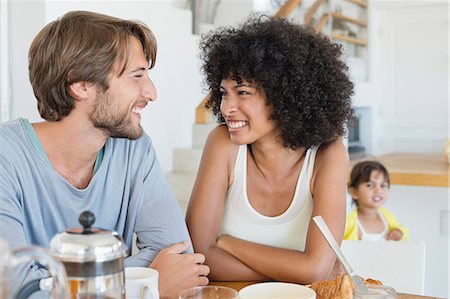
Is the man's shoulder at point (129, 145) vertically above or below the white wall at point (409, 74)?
below

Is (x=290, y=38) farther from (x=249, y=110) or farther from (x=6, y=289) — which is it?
(x=6, y=289)

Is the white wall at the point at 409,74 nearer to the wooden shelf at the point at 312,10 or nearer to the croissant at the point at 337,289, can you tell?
the wooden shelf at the point at 312,10

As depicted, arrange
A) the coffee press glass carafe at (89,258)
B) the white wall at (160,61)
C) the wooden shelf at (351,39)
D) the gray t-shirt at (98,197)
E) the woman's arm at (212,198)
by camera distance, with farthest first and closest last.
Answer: the wooden shelf at (351,39), the white wall at (160,61), the woman's arm at (212,198), the gray t-shirt at (98,197), the coffee press glass carafe at (89,258)

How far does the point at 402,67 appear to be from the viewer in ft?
18.6

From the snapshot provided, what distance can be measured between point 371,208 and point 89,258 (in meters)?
2.35

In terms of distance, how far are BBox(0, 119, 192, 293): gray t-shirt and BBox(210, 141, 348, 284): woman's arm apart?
0.17 m

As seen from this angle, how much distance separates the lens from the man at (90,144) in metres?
1.36

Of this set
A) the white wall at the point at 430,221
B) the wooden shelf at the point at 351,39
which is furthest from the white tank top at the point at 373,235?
the wooden shelf at the point at 351,39

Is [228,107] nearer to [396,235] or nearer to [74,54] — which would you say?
[74,54]

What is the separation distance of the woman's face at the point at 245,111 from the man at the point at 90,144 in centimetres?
24

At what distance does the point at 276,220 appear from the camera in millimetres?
1582

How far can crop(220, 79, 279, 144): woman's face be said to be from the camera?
5.29 feet

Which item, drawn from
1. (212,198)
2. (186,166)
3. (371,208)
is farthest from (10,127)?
(186,166)

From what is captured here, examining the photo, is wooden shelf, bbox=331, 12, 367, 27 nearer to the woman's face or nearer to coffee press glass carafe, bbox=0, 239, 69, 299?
the woman's face
